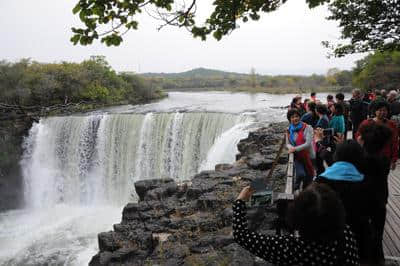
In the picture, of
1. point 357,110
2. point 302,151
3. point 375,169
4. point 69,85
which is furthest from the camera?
point 69,85

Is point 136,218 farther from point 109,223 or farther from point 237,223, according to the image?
point 237,223

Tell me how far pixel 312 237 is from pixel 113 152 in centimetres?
1248

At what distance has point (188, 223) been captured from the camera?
229 inches

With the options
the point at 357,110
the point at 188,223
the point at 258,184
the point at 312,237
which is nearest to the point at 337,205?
the point at 312,237

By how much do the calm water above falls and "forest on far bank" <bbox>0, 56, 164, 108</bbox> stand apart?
14.0 ft

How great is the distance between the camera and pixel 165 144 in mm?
12500

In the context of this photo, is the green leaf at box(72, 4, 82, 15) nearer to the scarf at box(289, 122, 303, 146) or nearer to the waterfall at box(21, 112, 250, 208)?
the scarf at box(289, 122, 303, 146)

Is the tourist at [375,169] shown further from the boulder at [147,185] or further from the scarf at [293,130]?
the boulder at [147,185]

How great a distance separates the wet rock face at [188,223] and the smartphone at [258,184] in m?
1.62

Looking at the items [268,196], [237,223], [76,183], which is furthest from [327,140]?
[76,183]

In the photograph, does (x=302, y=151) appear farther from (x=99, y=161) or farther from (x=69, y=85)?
(x=69, y=85)

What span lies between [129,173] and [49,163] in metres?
4.15

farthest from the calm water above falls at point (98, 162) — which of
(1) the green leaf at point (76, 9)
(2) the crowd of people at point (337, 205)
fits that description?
(1) the green leaf at point (76, 9)

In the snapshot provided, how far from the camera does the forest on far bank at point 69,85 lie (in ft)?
63.9
